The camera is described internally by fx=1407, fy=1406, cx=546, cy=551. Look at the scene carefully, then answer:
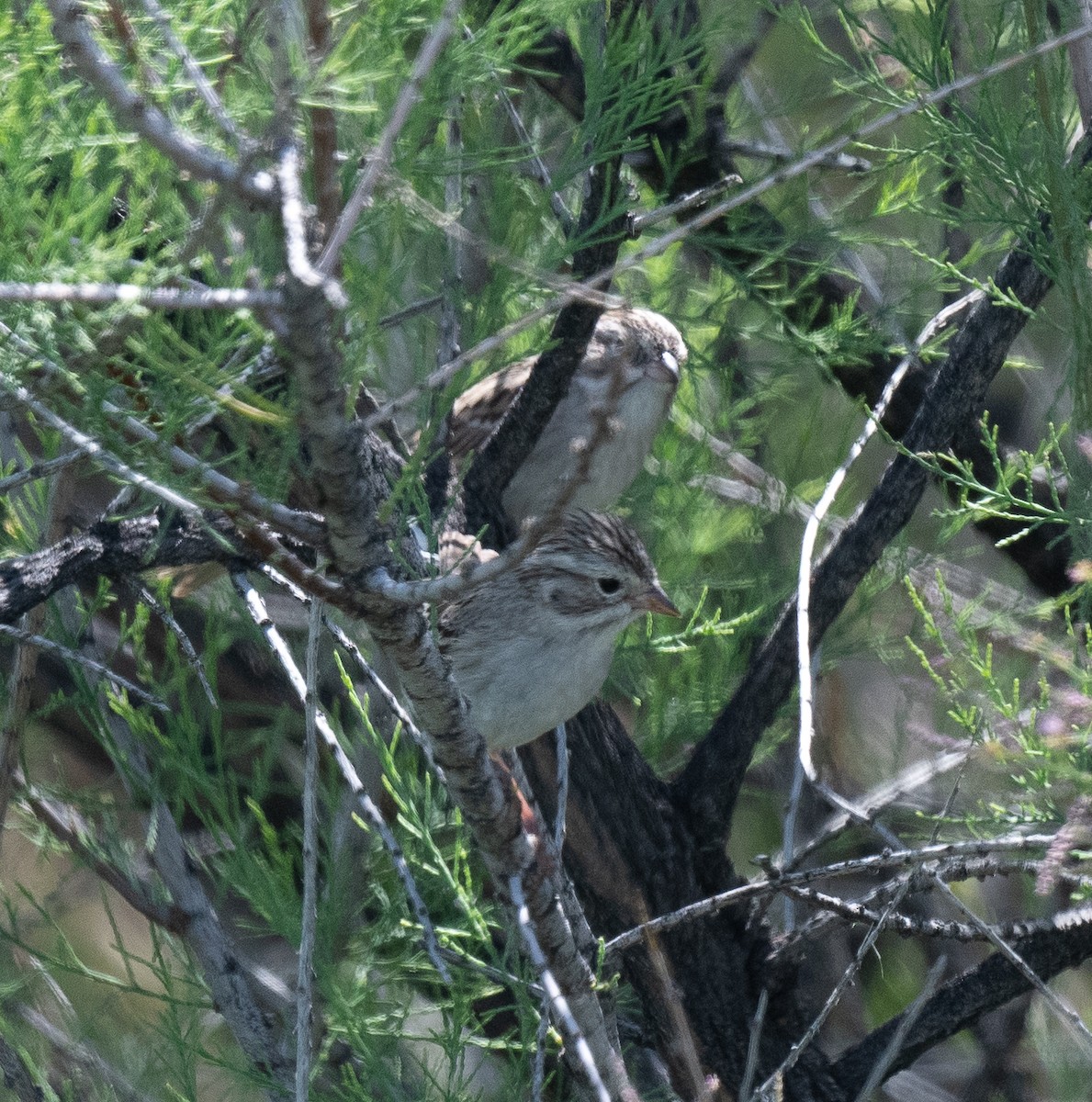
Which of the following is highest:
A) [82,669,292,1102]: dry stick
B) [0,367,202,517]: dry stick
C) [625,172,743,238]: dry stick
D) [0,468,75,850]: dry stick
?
[0,367,202,517]: dry stick

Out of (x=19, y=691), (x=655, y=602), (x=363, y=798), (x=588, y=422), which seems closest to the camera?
(x=363, y=798)

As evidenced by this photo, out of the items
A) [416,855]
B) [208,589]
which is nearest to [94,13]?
[416,855]

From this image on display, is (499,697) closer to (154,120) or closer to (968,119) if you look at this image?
(968,119)

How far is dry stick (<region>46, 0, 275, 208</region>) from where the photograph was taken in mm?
1419

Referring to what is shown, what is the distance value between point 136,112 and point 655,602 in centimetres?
295

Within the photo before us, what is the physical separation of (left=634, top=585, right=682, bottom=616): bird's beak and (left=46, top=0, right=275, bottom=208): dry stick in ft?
9.13

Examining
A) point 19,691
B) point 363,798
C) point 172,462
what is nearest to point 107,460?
point 172,462

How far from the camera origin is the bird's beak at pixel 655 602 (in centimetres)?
421

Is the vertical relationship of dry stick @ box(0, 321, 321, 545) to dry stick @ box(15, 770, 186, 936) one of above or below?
above

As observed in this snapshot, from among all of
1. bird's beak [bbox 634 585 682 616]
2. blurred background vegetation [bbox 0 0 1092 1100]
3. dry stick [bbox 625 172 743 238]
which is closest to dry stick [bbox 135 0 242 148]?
blurred background vegetation [bbox 0 0 1092 1100]

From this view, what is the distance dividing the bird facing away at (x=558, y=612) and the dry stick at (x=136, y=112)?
8.38ft

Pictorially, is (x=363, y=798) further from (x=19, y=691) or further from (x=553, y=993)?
(x=19, y=691)

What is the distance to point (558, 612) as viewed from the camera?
4242 millimetres

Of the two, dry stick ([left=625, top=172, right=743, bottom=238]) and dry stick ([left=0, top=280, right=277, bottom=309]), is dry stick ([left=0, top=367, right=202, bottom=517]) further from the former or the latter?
dry stick ([left=625, top=172, right=743, bottom=238])
